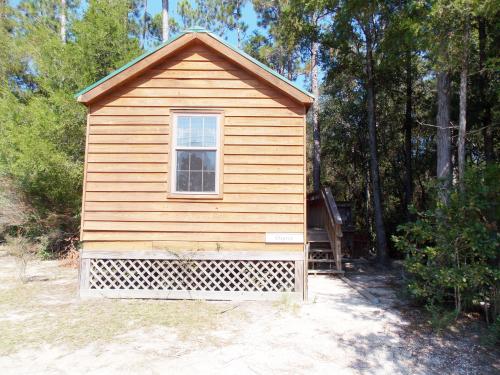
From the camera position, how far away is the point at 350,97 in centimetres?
1570

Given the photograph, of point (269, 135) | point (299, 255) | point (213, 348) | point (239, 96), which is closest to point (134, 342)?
point (213, 348)

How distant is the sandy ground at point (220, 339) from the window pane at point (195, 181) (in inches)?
75.4

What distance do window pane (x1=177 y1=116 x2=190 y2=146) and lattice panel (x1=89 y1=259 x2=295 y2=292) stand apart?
2.04m

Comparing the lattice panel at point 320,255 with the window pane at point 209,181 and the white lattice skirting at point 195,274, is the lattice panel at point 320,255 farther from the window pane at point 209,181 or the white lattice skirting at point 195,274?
the window pane at point 209,181

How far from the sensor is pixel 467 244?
4.56 m

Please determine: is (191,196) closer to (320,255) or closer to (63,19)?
(320,255)

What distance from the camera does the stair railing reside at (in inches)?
328

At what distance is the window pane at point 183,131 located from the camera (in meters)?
6.10

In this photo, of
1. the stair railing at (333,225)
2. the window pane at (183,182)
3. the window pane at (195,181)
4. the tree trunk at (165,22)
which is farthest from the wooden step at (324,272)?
the tree trunk at (165,22)

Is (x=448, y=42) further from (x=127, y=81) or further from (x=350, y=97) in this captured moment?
(x=350, y=97)

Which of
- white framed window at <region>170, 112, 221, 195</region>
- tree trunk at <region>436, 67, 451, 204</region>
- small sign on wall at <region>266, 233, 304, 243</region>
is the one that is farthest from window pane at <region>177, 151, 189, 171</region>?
tree trunk at <region>436, 67, 451, 204</region>

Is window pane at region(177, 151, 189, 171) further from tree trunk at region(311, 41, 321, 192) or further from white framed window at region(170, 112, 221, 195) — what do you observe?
tree trunk at region(311, 41, 321, 192)

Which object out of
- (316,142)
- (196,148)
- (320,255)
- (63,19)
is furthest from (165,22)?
(320,255)

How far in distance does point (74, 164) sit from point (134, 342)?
24.3 ft
